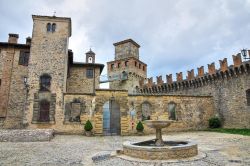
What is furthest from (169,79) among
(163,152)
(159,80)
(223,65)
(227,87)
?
(163,152)

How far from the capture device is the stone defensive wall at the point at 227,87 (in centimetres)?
2025

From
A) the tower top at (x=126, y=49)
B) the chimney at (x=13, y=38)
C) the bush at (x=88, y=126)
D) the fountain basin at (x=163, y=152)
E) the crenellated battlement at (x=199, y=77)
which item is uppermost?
the tower top at (x=126, y=49)

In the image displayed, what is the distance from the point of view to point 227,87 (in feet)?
72.9

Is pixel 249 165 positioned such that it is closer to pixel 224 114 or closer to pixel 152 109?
pixel 152 109

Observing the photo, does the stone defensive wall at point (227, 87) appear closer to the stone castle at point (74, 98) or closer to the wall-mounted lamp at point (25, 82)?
the stone castle at point (74, 98)

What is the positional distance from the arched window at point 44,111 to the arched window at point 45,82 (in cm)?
129

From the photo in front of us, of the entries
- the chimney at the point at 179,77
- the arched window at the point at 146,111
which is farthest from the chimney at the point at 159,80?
the arched window at the point at 146,111

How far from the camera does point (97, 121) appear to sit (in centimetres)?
1909

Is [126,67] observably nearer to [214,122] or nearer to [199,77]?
[199,77]

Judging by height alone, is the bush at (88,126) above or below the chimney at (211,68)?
below

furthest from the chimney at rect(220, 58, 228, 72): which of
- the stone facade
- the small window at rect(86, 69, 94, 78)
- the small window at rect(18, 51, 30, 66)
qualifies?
the small window at rect(18, 51, 30, 66)

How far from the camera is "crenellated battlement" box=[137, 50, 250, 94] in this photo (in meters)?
20.7

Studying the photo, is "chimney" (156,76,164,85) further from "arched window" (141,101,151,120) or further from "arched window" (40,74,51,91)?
"arched window" (40,74,51,91)

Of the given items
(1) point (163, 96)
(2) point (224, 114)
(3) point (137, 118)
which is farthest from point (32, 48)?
(2) point (224, 114)
